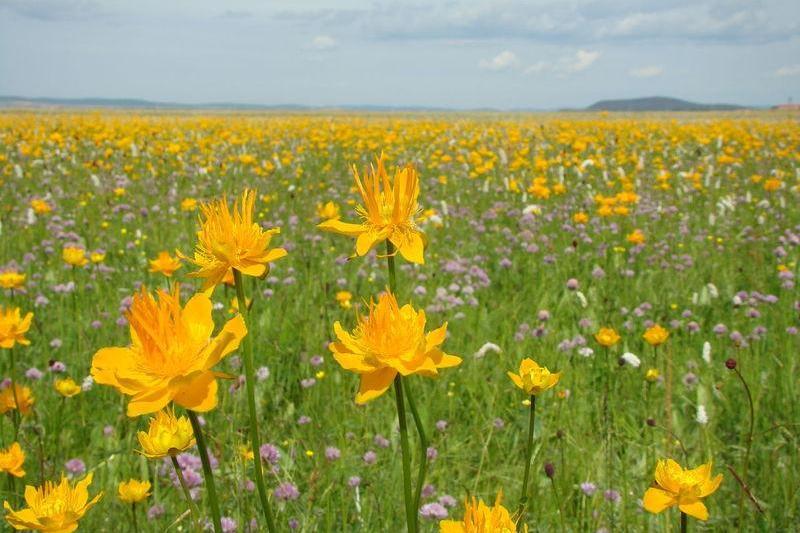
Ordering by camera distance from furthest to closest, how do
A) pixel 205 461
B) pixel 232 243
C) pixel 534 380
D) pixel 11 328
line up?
pixel 11 328 → pixel 534 380 → pixel 232 243 → pixel 205 461

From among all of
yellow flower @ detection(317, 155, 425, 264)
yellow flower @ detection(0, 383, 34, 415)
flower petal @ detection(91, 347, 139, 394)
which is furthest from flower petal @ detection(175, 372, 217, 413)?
yellow flower @ detection(0, 383, 34, 415)

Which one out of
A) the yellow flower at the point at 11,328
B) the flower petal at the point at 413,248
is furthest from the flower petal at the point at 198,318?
the yellow flower at the point at 11,328

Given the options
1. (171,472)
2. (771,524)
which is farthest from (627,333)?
(171,472)

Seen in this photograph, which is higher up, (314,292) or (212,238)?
(212,238)

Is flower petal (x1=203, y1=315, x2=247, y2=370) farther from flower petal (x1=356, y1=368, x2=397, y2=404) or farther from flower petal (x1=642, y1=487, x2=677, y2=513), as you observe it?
flower petal (x1=642, y1=487, x2=677, y2=513)

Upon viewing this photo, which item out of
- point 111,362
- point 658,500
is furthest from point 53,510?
point 658,500

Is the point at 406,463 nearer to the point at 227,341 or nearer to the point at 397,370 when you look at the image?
the point at 397,370

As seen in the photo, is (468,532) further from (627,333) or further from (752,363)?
(627,333)

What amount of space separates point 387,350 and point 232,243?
32cm

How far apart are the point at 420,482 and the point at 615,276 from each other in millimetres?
3967

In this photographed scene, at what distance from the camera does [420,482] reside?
97 cm

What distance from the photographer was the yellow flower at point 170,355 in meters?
0.88

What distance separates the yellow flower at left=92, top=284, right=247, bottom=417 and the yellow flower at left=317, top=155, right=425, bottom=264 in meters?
0.30

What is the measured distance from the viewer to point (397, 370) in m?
0.93
